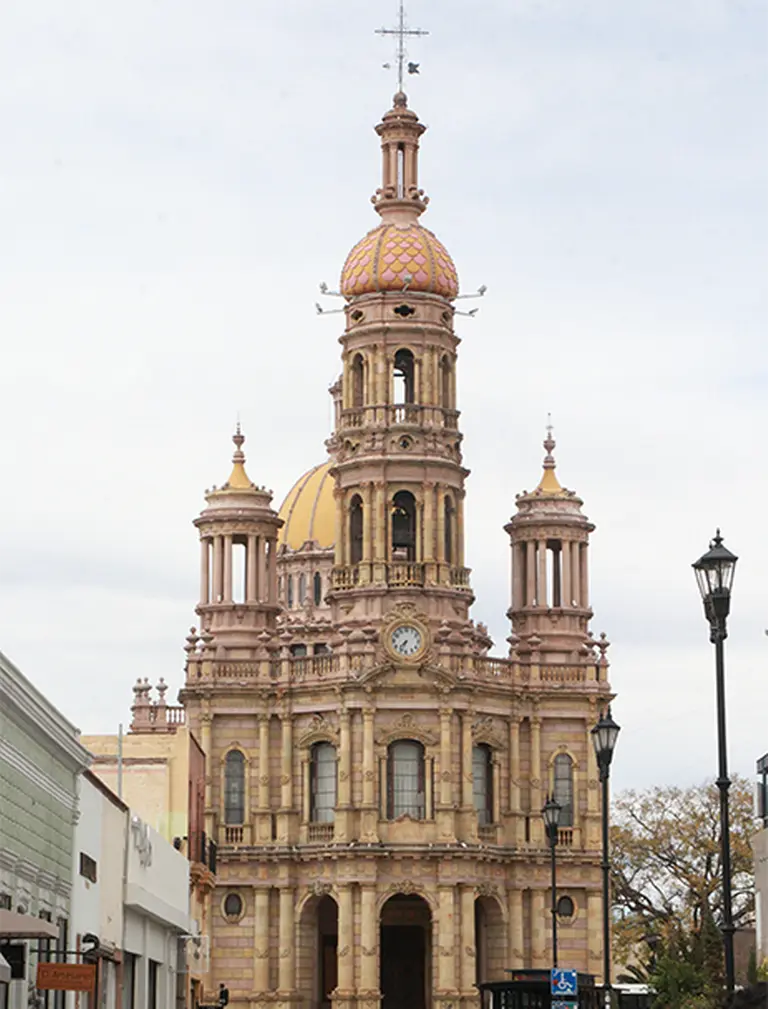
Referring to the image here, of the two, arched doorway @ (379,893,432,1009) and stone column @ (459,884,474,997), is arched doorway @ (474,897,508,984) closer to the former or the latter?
arched doorway @ (379,893,432,1009)

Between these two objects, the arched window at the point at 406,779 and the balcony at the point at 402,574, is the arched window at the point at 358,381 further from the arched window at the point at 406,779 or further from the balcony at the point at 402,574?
the arched window at the point at 406,779

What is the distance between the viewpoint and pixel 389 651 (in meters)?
93.3

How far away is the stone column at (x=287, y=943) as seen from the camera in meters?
92.7

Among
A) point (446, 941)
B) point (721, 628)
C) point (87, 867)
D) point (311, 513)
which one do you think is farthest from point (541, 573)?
point (721, 628)

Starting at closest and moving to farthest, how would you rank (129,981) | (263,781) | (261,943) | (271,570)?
(129,981) → (261,943) → (263,781) → (271,570)

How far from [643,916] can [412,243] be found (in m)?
33.0

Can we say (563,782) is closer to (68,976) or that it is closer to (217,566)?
(217,566)

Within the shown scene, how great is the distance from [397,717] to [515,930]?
30.9ft

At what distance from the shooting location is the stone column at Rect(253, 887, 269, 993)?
304 feet

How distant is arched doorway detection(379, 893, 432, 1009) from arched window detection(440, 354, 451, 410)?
1977 centimetres

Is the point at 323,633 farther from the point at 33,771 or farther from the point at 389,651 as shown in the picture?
the point at 33,771

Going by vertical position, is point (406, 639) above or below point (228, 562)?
below

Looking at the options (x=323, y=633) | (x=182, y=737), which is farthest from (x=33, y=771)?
(x=323, y=633)

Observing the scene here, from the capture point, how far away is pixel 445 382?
325 feet
